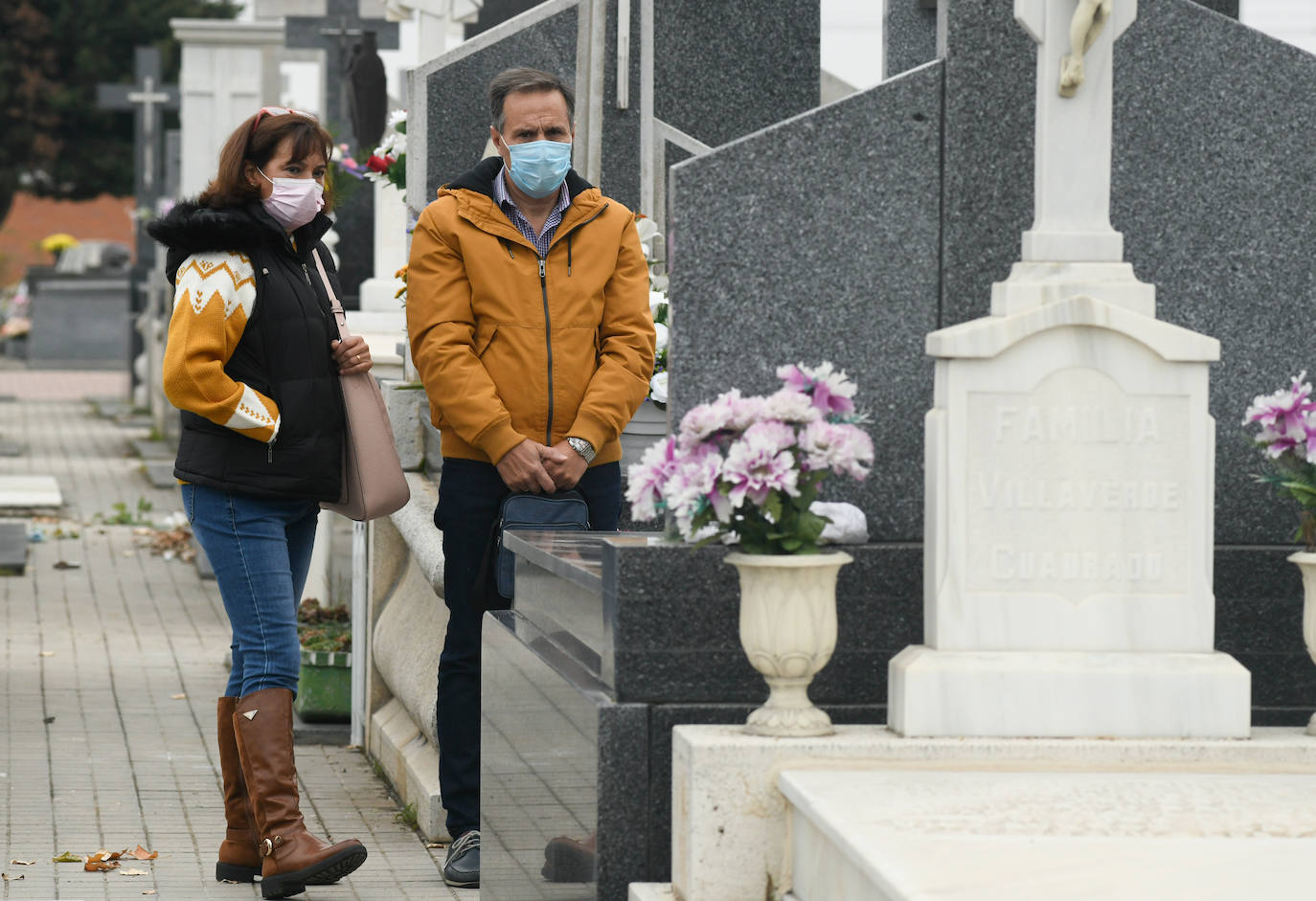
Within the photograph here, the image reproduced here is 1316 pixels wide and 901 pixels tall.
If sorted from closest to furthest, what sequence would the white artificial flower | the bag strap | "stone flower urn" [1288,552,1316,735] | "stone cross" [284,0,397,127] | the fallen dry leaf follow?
"stone flower urn" [1288,552,1316,735]
the bag strap
the white artificial flower
the fallen dry leaf
"stone cross" [284,0,397,127]

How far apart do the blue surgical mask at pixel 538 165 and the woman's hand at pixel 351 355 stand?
548 millimetres

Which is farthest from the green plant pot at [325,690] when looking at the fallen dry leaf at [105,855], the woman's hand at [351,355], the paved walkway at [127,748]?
the woman's hand at [351,355]

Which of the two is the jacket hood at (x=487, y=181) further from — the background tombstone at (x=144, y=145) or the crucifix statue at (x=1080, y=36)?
the background tombstone at (x=144, y=145)

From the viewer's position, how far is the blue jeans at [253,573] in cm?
474

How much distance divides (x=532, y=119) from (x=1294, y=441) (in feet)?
6.09

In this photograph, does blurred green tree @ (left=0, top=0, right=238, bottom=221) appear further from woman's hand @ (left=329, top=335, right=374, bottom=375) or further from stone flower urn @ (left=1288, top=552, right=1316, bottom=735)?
stone flower urn @ (left=1288, top=552, right=1316, bottom=735)

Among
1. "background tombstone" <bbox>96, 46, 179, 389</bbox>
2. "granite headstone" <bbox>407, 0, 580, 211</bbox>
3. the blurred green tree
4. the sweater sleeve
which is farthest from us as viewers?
the blurred green tree

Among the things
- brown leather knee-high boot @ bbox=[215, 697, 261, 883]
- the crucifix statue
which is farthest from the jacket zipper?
the crucifix statue

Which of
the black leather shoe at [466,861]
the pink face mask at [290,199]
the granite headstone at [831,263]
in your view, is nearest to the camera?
the granite headstone at [831,263]

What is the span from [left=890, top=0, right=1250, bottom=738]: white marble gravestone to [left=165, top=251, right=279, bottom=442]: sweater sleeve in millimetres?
1706

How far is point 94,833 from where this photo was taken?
18.7 ft

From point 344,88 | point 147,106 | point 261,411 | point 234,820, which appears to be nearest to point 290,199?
point 261,411

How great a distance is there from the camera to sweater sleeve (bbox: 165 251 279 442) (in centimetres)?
462

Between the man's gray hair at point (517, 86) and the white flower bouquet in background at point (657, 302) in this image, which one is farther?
the white flower bouquet in background at point (657, 302)
